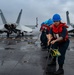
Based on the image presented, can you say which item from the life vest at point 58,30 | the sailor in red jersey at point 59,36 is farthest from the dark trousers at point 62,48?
the life vest at point 58,30

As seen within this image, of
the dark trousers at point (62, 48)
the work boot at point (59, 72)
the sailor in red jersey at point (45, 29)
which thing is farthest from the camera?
the sailor in red jersey at point (45, 29)

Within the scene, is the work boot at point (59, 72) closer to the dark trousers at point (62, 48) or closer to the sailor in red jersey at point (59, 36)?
the sailor in red jersey at point (59, 36)

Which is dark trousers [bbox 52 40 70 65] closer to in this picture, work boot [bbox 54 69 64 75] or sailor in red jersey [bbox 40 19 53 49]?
work boot [bbox 54 69 64 75]

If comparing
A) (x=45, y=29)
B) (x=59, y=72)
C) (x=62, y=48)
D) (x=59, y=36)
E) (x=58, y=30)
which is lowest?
(x=59, y=72)

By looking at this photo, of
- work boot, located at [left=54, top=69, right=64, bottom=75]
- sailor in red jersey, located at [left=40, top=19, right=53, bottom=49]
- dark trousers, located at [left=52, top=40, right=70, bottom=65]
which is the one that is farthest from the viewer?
sailor in red jersey, located at [left=40, top=19, right=53, bottom=49]

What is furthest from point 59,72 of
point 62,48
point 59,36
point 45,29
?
point 45,29

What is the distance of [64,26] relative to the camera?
29.7ft

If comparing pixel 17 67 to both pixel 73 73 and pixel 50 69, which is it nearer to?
pixel 50 69

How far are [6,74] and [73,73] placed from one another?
2.24m

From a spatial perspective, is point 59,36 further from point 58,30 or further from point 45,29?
point 45,29

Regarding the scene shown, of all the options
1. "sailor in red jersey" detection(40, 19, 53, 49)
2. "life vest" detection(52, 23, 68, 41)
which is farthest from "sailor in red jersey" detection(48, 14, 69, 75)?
"sailor in red jersey" detection(40, 19, 53, 49)

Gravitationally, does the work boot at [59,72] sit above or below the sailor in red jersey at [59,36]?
below

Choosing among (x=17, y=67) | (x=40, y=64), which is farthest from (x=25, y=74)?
(x=40, y=64)

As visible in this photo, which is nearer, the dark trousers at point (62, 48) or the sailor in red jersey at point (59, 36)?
the sailor in red jersey at point (59, 36)
